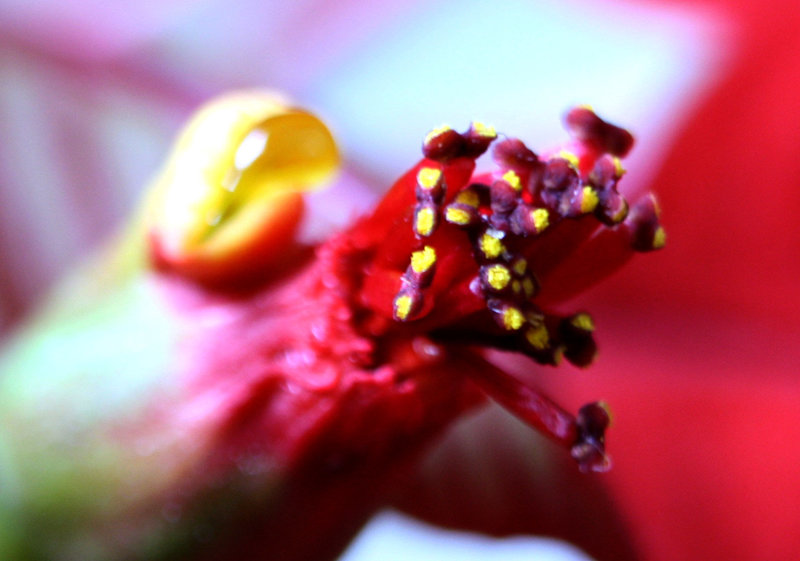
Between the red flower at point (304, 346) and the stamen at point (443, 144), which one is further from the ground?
the stamen at point (443, 144)

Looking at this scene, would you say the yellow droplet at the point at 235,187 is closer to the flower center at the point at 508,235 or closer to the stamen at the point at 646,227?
the flower center at the point at 508,235

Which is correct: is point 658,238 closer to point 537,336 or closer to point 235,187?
point 537,336

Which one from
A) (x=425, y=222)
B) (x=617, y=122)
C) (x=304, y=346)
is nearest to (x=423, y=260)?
(x=425, y=222)

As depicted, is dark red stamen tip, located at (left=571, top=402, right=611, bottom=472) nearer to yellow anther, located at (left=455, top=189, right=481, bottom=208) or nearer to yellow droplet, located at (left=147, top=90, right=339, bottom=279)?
yellow anther, located at (left=455, top=189, right=481, bottom=208)

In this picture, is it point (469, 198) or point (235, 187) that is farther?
point (235, 187)

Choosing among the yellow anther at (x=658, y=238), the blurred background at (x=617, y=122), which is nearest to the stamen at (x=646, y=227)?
the yellow anther at (x=658, y=238)

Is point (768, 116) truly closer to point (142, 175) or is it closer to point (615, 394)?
point (615, 394)

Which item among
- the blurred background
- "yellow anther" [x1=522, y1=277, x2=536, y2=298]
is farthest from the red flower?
the blurred background
